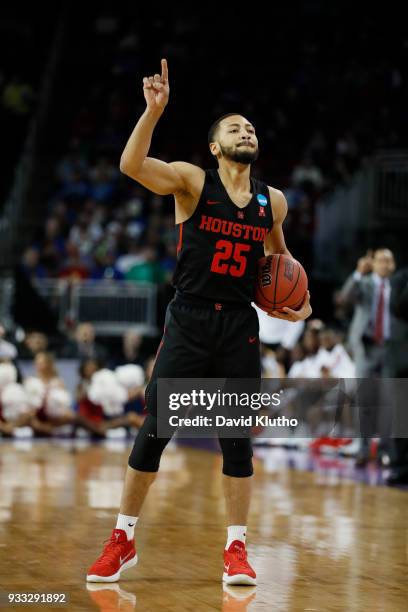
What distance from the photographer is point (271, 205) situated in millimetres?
5742

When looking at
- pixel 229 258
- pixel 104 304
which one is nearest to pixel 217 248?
pixel 229 258

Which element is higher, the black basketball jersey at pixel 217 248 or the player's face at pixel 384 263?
the player's face at pixel 384 263

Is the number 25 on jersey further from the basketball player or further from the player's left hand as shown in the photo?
the player's left hand

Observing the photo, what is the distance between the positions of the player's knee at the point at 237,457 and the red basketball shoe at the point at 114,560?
574 millimetres

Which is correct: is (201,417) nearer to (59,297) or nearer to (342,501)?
(342,501)

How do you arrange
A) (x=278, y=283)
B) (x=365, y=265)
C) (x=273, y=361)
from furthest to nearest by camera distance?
(x=273, y=361) → (x=365, y=265) → (x=278, y=283)

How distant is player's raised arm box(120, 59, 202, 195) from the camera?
205 inches

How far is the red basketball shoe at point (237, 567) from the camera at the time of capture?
209 inches

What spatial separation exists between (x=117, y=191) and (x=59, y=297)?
13.9ft

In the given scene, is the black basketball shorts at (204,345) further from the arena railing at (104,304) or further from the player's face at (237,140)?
the arena railing at (104,304)

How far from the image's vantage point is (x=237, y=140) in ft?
18.2

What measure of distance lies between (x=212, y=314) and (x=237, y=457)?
0.69 metres

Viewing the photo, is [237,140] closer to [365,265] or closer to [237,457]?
[237,457]

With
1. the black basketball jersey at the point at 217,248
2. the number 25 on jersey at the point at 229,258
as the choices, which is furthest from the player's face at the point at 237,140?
the number 25 on jersey at the point at 229,258
